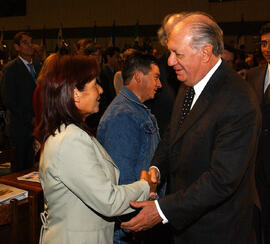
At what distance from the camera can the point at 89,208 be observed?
1593 millimetres

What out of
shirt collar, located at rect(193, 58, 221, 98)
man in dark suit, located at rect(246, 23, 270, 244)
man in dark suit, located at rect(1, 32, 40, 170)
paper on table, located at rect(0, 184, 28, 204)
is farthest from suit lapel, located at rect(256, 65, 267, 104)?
man in dark suit, located at rect(1, 32, 40, 170)

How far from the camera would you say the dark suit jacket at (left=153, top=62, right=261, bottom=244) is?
1.59 meters

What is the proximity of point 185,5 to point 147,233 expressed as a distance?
39.5 ft

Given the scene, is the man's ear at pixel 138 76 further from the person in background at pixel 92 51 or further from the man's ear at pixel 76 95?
the person in background at pixel 92 51

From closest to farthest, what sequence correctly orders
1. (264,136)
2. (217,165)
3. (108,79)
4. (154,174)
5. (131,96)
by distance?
(217,165) < (154,174) < (131,96) < (264,136) < (108,79)

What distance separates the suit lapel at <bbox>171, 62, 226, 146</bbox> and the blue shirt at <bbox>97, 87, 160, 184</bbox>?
0.50m

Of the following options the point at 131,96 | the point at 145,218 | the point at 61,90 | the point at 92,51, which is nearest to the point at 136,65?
the point at 131,96

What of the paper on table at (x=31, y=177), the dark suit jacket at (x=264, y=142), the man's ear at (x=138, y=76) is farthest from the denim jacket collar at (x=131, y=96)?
the dark suit jacket at (x=264, y=142)

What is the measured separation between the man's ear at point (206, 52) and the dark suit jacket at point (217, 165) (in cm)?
9

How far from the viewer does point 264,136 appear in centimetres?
281

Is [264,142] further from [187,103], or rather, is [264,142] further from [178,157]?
[178,157]

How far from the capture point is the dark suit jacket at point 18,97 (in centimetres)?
445

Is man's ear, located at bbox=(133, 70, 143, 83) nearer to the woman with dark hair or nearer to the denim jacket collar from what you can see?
the denim jacket collar

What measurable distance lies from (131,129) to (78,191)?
78 centimetres
